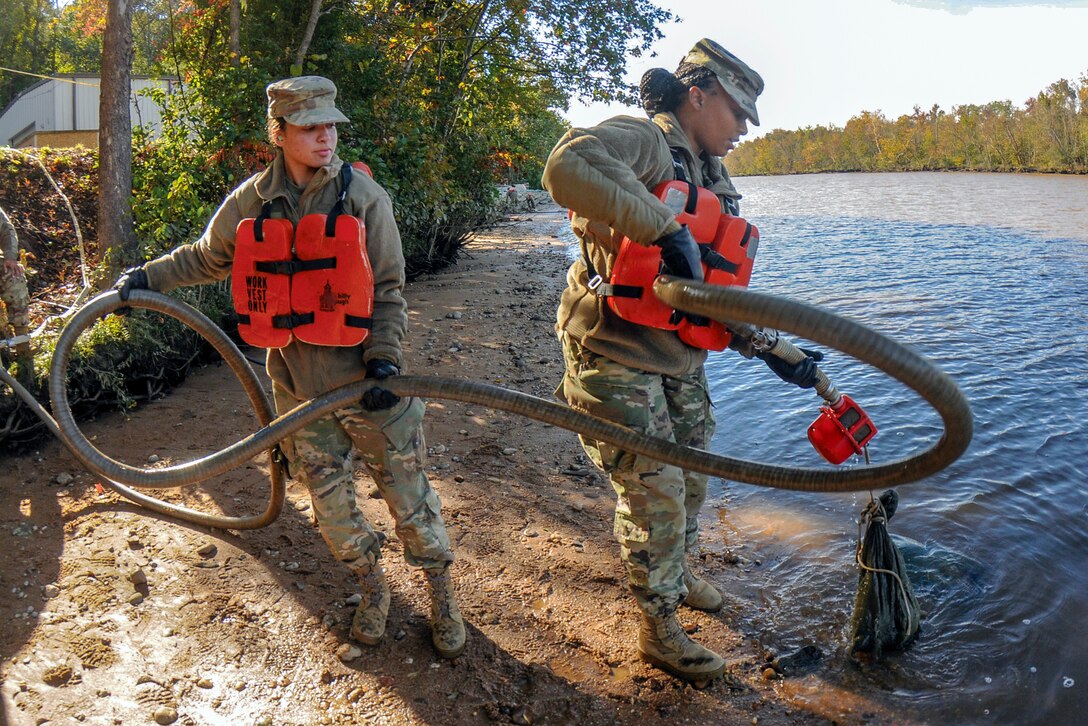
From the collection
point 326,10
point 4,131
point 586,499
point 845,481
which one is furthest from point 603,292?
point 4,131

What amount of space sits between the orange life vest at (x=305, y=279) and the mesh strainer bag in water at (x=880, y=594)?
8.11 feet

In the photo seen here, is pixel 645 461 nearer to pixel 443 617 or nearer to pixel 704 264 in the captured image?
pixel 704 264

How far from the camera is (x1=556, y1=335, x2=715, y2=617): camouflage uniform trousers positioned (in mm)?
3266

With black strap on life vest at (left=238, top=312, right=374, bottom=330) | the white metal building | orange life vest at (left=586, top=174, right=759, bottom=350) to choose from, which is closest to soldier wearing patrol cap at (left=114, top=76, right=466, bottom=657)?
black strap on life vest at (left=238, top=312, right=374, bottom=330)

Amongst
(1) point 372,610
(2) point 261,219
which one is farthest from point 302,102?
(1) point 372,610

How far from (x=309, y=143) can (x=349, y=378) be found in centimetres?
99

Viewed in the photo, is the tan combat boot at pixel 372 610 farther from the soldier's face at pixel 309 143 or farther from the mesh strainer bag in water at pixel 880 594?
the mesh strainer bag in water at pixel 880 594

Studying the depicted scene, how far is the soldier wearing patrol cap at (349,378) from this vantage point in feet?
10.7

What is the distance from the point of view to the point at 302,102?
319 centimetres

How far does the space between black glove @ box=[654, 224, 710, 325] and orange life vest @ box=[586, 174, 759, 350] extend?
10 centimetres

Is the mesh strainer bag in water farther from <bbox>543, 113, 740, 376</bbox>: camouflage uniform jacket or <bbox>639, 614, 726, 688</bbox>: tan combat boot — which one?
<bbox>543, 113, 740, 376</bbox>: camouflage uniform jacket

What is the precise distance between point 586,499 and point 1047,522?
10.1 feet

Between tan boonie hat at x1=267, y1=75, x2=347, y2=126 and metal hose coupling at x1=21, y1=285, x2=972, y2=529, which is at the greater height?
tan boonie hat at x1=267, y1=75, x2=347, y2=126

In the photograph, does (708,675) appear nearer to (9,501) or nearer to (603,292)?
(603,292)
